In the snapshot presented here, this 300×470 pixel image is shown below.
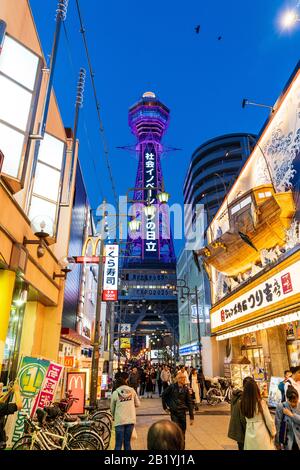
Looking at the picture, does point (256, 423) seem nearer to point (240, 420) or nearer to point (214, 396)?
point (240, 420)

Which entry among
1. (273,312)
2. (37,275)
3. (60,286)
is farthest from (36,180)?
(273,312)

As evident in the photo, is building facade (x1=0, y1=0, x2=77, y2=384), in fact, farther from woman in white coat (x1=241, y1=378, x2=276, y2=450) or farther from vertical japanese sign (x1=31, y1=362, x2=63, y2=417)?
woman in white coat (x1=241, y1=378, x2=276, y2=450)

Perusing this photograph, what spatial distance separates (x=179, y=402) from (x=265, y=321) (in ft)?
18.3

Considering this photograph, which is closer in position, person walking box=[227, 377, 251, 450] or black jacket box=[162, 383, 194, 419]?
person walking box=[227, 377, 251, 450]

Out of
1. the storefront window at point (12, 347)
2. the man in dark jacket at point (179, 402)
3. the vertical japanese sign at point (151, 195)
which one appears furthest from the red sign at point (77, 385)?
the vertical japanese sign at point (151, 195)

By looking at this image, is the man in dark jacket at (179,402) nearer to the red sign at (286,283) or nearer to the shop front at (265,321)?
the shop front at (265,321)

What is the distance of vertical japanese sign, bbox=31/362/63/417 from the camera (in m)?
6.82

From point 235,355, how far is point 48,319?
479 inches

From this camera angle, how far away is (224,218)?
59.2ft

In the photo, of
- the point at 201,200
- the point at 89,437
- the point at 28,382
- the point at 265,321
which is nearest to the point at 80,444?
the point at 89,437

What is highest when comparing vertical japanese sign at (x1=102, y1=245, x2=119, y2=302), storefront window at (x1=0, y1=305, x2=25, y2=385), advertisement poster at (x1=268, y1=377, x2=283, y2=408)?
vertical japanese sign at (x1=102, y1=245, x2=119, y2=302)

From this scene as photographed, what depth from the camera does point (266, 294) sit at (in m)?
10.6

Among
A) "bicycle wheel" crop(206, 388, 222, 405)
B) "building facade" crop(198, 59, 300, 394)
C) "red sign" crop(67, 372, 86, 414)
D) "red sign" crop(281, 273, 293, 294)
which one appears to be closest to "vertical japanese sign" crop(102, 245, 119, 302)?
"building facade" crop(198, 59, 300, 394)

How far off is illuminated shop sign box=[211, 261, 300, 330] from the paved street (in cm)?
408
